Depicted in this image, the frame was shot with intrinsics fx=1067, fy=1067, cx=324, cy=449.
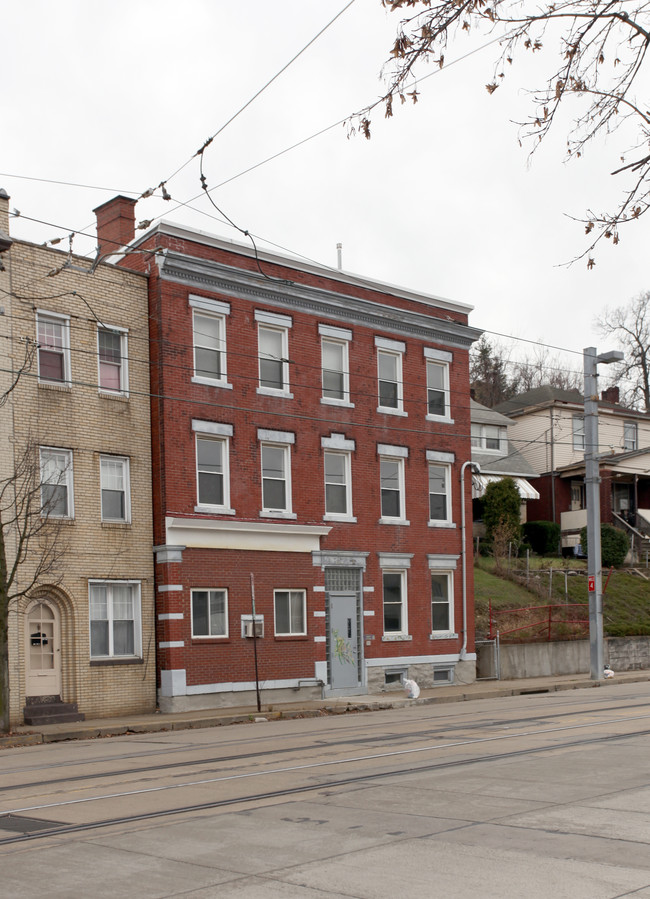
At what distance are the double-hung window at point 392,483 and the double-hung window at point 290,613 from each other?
3.65 meters

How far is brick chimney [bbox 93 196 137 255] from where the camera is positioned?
2783cm

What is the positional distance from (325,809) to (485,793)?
184cm

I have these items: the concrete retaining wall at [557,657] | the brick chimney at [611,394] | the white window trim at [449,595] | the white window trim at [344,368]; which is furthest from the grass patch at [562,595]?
the brick chimney at [611,394]

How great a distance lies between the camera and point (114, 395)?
82.3ft

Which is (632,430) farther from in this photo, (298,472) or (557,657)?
(298,472)

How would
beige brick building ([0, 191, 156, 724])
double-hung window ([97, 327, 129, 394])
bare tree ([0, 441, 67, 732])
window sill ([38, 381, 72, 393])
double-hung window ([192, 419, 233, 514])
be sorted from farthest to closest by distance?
double-hung window ([192, 419, 233, 514])
double-hung window ([97, 327, 129, 394])
window sill ([38, 381, 72, 393])
beige brick building ([0, 191, 156, 724])
bare tree ([0, 441, 67, 732])

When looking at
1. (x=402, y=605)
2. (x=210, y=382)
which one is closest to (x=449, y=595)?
(x=402, y=605)

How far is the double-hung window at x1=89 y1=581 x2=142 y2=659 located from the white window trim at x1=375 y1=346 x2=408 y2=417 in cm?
937

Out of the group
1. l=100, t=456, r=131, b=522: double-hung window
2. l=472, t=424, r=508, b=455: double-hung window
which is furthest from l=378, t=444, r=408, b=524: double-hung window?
l=472, t=424, r=508, b=455: double-hung window

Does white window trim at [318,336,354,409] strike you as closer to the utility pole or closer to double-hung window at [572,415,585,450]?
the utility pole

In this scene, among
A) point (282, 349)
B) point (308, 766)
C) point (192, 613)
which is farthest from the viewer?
point (282, 349)

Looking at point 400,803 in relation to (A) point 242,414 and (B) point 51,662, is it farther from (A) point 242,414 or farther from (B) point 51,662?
(A) point 242,414

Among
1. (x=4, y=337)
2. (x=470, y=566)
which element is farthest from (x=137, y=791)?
Result: (x=470, y=566)

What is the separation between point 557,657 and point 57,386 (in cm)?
1885
